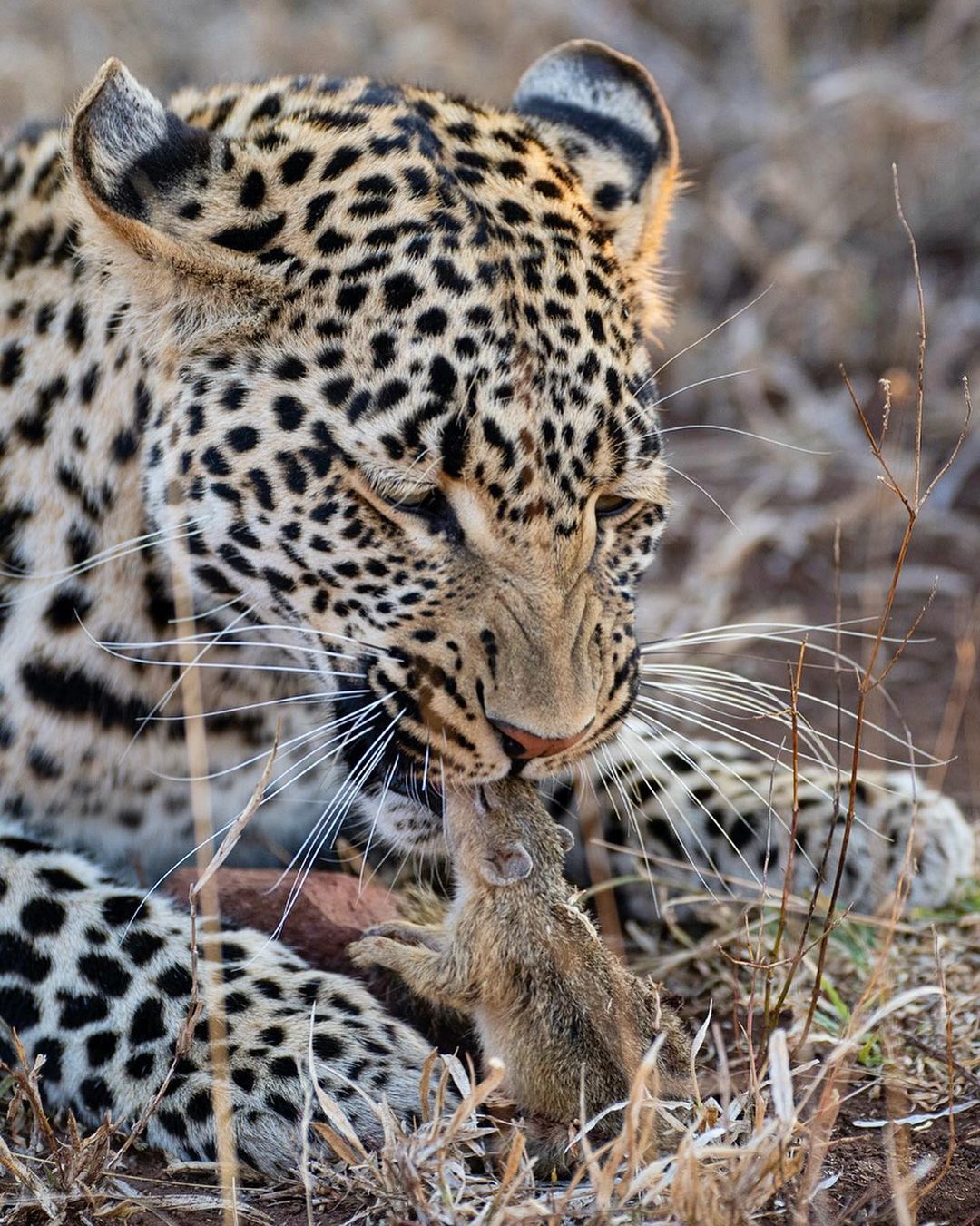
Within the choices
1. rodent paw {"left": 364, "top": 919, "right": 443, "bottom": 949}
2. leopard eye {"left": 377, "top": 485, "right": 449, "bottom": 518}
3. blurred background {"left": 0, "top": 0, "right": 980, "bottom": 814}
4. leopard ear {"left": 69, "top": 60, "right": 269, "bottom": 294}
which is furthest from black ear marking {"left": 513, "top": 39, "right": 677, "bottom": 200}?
blurred background {"left": 0, "top": 0, "right": 980, "bottom": 814}

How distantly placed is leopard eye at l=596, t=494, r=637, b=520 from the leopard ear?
94cm

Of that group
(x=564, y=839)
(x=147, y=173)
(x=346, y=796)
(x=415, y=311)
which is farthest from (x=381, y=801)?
(x=147, y=173)

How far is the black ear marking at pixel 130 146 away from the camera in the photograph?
3732 mm

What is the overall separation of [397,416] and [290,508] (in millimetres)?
331

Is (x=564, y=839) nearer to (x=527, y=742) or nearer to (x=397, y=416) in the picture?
(x=527, y=742)

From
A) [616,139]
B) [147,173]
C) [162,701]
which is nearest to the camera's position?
[147,173]

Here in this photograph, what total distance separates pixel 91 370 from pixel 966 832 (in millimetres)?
2795

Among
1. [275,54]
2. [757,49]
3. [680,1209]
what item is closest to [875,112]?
[757,49]

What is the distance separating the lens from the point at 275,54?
32.7ft

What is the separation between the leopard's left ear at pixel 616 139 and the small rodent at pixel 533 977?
5.07 ft

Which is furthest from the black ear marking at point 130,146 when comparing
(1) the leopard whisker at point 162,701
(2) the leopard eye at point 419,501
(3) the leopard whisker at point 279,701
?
(3) the leopard whisker at point 279,701

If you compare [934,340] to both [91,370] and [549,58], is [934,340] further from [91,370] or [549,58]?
[91,370]

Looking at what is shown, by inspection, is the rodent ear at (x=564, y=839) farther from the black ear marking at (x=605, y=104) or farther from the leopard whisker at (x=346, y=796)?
the black ear marking at (x=605, y=104)

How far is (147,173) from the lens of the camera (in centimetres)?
382
